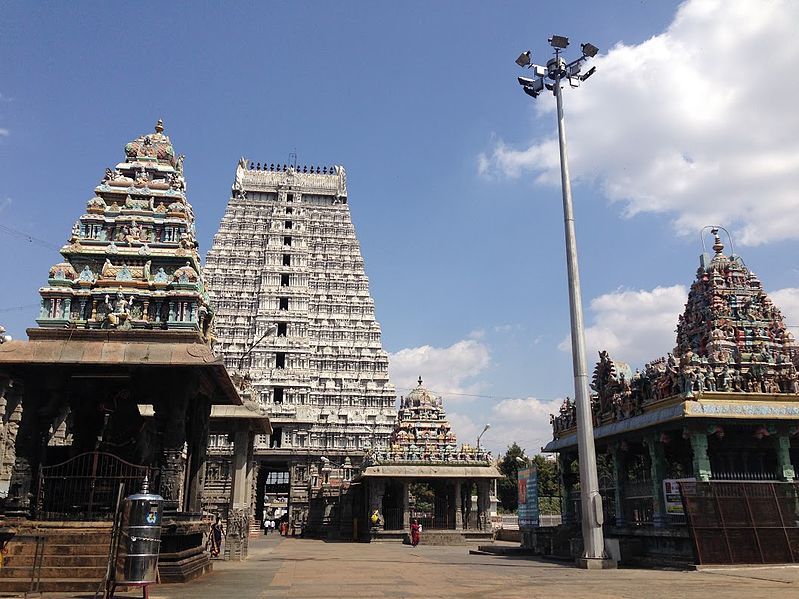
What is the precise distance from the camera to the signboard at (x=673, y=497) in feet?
61.4

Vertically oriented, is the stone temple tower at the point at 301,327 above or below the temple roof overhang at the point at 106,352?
above

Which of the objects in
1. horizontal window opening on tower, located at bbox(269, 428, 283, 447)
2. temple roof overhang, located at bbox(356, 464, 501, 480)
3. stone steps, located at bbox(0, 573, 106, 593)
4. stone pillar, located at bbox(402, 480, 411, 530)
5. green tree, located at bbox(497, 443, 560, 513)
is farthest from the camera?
green tree, located at bbox(497, 443, 560, 513)

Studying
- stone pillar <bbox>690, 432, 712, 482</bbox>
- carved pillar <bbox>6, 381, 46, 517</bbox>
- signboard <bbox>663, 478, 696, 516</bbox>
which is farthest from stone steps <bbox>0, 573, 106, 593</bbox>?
stone pillar <bbox>690, 432, 712, 482</bbox>

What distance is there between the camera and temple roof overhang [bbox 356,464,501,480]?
36.2 meters

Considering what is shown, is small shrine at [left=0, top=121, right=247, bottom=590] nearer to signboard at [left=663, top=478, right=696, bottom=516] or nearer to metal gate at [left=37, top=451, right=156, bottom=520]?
metal gate at [left=37, top=451, right=156, bottom=520]

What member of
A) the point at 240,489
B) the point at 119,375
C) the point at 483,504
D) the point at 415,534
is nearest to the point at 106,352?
the point at 119,375

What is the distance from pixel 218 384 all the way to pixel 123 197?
7320 mm

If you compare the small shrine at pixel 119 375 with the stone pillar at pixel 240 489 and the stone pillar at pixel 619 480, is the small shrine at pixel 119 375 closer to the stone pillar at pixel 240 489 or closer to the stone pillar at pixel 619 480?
the stone pillar at pixel 240 489

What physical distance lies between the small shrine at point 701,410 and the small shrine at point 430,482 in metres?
10.7

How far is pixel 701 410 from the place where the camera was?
62.5 feet

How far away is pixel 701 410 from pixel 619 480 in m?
5.40

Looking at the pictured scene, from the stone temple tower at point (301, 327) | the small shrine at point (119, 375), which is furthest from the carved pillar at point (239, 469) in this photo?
the stone temple tower at point (301, 327)

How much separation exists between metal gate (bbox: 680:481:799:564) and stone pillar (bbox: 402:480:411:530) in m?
21.2

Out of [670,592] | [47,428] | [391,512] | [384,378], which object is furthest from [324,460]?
[670,592]
